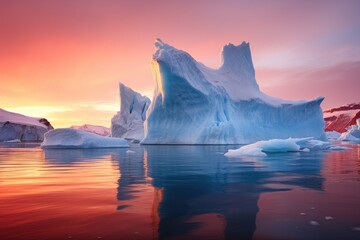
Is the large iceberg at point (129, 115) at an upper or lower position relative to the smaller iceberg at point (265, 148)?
upper

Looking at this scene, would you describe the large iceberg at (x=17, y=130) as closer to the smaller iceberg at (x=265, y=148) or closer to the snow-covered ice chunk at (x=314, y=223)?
the smaller iceberg at (x=265, y=148)

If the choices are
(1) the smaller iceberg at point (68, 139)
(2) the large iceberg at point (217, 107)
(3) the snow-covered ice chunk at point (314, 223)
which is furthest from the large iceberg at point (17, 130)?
(3) the snow-covered ice chunk at point (314, 223)

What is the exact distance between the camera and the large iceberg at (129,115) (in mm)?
47500

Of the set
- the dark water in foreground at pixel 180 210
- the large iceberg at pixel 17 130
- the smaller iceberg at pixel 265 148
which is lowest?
the dark water in foreground at pixel 180 210

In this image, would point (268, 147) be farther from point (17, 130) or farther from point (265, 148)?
point (17, 130)

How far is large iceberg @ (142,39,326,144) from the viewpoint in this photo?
90.5 feet

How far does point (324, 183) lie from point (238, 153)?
23.8ft

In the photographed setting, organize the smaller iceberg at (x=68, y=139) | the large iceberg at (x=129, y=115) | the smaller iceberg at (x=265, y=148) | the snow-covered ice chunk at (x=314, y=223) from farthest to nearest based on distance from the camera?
the large iceberg at (x=129, y=115) < the smaller iceberg at (x=68, y=139) < the smaller iceberg at (x=265, y=148) < the snow-covered ice chunk at (x=314, y=223)

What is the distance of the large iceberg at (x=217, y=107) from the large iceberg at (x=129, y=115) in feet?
54.9

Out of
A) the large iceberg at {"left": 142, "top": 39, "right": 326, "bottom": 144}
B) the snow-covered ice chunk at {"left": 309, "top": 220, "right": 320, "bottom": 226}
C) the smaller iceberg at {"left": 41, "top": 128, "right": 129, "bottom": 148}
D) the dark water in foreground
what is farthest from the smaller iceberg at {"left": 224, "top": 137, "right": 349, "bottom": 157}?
the large iceberg at {"left": 142, "top": 39, "right": 326, "bottom": 144}

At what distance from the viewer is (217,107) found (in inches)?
1152

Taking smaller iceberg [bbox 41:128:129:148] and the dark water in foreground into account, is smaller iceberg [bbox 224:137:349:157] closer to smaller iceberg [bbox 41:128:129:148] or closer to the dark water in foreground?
the dark water in foreground

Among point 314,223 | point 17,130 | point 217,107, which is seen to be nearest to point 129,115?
point 217,107

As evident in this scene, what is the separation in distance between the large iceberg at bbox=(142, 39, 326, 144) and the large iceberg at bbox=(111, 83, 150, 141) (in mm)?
16721
